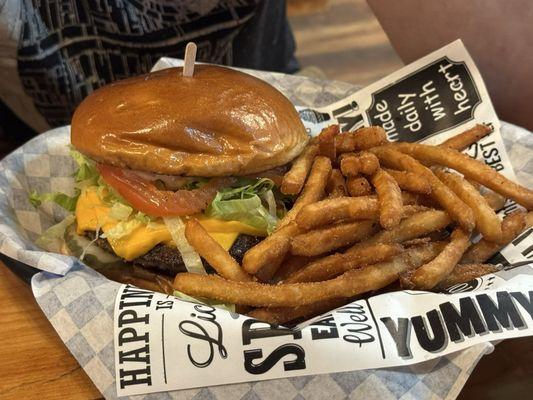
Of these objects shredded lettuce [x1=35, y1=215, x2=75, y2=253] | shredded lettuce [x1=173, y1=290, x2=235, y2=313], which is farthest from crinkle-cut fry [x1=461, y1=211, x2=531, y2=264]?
shredded lettuce [x1=35, y1=215, x2=75, y2=253]

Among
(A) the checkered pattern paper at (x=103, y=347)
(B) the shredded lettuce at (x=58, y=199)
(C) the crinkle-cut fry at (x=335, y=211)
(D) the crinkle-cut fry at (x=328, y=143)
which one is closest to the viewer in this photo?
(A) the checkered pattern paper at (x=103, y=347)

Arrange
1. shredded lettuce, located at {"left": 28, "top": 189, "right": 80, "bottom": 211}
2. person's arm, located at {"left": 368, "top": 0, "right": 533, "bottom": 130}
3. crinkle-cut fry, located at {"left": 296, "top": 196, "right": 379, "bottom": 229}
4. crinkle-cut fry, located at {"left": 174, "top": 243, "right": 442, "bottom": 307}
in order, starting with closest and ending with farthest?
crinkle-cut fry, located at {"left": 174, "top": 243, "right": 442, "bottom": 307} → crinkle-cut fry, located at {"left": 296, "top": 196, "right": 379, "bottom": 229} → shredded lettuce, located at {"left": 28, "top": 189, "right": 80, "bottom": 211} → person's arm, located at {"left": 368, "top": 0, "right": 533, "bottom": 130}

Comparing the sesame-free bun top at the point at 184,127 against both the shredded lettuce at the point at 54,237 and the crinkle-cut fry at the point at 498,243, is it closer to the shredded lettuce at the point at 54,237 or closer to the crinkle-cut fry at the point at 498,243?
the shredded lettuce at the point at 54,237

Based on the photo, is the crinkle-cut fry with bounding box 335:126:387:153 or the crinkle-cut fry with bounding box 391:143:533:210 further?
the crinkle-cut fry with bounding box 335:126:387:153

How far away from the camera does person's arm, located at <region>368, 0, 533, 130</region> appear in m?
2.03

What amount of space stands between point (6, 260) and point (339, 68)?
286 centimetres

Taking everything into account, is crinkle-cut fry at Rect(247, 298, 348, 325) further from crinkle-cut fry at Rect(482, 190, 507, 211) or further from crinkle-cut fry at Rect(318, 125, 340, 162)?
crinkle-cut fry at Rect(482, 190, 507, 211)

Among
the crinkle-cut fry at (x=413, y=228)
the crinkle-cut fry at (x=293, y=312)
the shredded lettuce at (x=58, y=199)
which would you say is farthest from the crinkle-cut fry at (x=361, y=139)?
the shredded lettuce at (x=58, y=199)

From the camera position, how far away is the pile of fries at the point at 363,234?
1413mm

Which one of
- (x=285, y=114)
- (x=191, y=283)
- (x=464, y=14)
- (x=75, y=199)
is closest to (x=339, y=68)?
(x=464, y=14)

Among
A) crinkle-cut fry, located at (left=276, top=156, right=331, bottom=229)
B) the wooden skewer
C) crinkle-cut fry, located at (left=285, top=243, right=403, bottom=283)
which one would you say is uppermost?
the wooden skewer

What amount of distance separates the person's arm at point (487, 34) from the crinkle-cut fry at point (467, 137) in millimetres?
321

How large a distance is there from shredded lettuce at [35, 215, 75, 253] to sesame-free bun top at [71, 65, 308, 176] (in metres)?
0.32

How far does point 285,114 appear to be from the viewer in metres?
1.85
